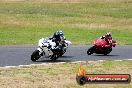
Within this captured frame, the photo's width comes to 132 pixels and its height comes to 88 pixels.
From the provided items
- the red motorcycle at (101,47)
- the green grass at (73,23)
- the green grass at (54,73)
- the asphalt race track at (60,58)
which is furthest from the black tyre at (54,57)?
the green grass at (73,23)

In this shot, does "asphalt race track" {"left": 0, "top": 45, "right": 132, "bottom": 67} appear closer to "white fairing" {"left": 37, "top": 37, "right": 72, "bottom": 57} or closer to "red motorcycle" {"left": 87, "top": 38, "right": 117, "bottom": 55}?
"red motorcycle" {"left": 87, "top": 38, "right": 117, "bottom": 55}

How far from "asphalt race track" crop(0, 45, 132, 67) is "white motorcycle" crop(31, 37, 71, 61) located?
→ 10.7 inches

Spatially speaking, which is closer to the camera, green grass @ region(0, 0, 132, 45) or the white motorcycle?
the white motorcycle

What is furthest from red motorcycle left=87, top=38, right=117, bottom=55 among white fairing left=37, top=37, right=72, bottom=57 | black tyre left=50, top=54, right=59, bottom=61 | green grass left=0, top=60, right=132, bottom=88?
white fairing left=37, top=37, right=72, bottom=57

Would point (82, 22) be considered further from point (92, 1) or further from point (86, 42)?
point (92, 1)

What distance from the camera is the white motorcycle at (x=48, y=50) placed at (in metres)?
21.3

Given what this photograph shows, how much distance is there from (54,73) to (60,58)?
5175 millimetres

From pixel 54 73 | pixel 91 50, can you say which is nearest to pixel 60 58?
pixel 91 50

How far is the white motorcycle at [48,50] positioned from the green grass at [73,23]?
8896mm

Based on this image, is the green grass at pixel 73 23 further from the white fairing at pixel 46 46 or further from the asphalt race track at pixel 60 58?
the white fairing at pixel 46 46

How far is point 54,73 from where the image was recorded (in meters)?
17.8

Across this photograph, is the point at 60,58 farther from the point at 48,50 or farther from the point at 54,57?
the point at 48,50

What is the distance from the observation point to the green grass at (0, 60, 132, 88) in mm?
15430

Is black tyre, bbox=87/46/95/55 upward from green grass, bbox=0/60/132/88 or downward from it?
downward
